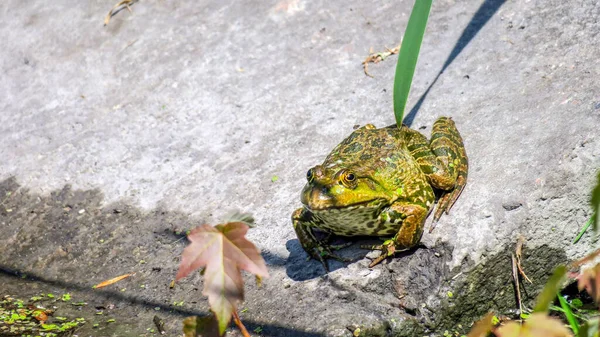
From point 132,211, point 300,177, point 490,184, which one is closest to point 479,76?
point 490,184

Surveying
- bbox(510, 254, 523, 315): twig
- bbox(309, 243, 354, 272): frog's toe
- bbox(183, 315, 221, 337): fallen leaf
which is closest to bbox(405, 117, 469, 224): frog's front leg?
bbox(510, 254, 523, 315): twig

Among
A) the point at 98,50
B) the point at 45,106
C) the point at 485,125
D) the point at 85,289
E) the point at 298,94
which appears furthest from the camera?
the point at 98,50

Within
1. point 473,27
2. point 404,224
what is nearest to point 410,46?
point 404,224

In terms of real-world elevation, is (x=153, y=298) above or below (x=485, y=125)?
below

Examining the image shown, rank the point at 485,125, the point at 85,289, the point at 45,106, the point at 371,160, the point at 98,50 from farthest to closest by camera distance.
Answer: the point at 98,50, the point at 45,106, the point at 485,125, the point at 85,289, the point at 371,160

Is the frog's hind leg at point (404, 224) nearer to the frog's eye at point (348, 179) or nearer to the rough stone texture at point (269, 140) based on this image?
the rough stone texture at point (269, 140)

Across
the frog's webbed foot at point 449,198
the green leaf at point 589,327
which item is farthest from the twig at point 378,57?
the green leaf at point 589,327

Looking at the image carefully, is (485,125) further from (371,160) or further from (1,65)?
(1,65)

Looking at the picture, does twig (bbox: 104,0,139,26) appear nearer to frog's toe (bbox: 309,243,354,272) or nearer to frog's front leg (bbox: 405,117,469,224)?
frog's front leg (bbox: 405,117,469,224)
